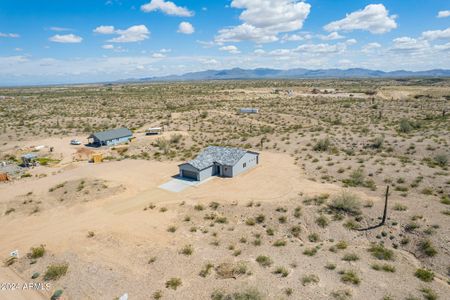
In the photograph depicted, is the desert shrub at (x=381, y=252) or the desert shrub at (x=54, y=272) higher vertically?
the desert shrub at (x=381, y=252)

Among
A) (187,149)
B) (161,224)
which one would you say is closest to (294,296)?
(161,224)

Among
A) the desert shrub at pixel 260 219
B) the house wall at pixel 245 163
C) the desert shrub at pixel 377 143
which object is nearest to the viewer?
the desert shrub at pixel 260 219

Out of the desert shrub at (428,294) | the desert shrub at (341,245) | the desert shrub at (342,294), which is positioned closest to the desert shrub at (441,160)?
the desert shrub at (341,245)

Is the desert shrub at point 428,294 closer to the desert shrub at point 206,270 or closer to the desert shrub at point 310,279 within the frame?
the desert shrub at point 310,279

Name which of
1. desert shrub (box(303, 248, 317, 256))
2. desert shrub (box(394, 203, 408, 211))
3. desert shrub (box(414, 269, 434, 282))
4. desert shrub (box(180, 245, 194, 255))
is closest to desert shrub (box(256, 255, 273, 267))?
desert shrub (box(303, 248, 317, 256))

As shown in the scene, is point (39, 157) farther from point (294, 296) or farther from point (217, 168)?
point (294, 296)

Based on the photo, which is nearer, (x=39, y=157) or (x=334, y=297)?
(x=334, y=297)
